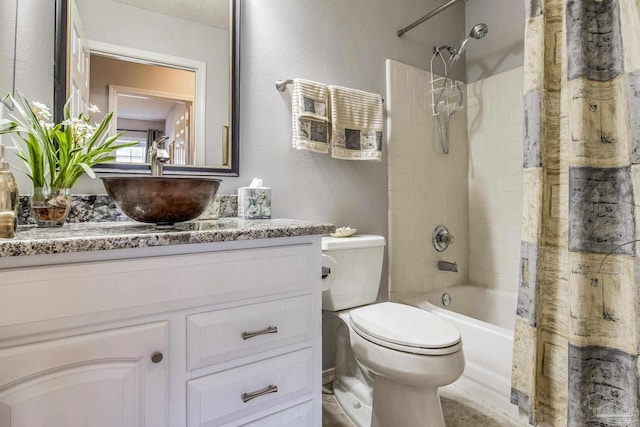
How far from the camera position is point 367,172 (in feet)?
6.34

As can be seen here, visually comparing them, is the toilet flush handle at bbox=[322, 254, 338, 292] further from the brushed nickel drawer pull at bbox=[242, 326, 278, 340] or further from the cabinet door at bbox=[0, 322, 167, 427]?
the cabinet door at bbox=[0, 322, 167, 427]

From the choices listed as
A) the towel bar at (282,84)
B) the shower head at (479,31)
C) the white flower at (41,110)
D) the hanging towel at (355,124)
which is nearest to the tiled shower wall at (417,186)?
the hanging towel at (355,124)

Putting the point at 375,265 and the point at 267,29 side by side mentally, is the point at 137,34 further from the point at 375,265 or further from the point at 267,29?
the point at 375,265

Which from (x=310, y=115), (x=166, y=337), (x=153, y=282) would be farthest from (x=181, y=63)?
(x=166, y=337)

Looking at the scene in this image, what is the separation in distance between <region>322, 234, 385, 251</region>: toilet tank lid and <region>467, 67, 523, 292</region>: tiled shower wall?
1.08 m

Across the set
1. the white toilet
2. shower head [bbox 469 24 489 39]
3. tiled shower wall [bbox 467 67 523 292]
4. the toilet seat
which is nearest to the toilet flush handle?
the white toilet

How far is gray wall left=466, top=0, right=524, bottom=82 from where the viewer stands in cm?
213

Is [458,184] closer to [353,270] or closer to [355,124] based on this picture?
[355,124]

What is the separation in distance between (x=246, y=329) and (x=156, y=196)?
1.46ft

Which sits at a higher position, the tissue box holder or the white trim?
the white trim

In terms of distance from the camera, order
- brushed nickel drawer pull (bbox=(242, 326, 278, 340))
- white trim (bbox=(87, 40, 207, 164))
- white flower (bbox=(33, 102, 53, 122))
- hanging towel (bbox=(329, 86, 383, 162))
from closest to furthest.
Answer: brushed nickel drawer pull (bbox=(242, 326, 278, 340)), white flower (bbox=(33, 102, 53, 122)), white trim (bbox=(87, 40, 207, 164)), hanging towel (bbox=(329, 86, 383, 162))

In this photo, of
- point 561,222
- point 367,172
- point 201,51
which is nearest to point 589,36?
point 561,222

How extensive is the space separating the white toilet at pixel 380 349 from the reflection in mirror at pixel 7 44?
47.7 inches

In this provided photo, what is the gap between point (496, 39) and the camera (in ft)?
7.36
